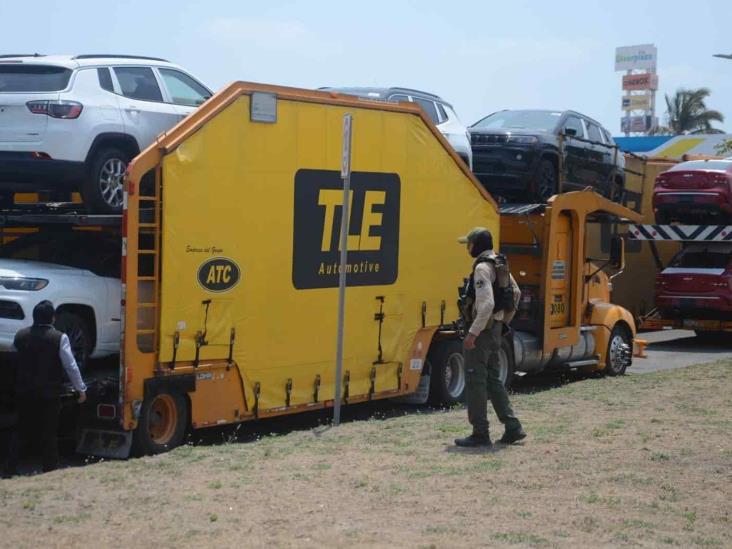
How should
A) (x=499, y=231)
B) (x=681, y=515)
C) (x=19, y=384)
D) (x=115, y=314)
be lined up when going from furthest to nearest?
(x=499, y=231) < (x=115, y=314) < (x=19, y=384) < (x=681, y=515)

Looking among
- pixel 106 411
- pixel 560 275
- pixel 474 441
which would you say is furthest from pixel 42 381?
pixel 560 275

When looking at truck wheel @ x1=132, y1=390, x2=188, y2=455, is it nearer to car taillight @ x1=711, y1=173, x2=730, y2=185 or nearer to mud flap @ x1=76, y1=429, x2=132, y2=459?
mud flap @ x1=76, y1=429, x2=132, y2=459

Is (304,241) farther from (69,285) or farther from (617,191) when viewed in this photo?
(617,191)

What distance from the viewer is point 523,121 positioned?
57.1 ft

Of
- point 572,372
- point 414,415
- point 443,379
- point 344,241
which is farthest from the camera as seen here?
point 572,372

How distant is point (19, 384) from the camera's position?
923 centimetres

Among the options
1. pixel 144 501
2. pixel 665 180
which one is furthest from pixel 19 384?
pixel 665 180

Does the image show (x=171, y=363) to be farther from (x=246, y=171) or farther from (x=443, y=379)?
(x=443, y=379)

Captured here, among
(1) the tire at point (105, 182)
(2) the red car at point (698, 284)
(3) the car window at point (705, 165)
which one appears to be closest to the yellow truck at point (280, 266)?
(1) the tire at point (105, 182)

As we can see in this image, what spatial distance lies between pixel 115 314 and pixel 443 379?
456cm

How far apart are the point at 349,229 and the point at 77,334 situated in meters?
3.19

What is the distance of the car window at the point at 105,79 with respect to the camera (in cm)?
1070

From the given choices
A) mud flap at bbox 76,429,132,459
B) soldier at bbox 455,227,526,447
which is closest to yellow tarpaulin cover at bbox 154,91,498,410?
mud flap at bbox 76,429,132,459

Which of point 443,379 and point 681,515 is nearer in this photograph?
point 681,515
